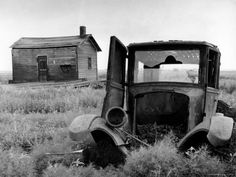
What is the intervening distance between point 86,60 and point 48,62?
3124 millimetres

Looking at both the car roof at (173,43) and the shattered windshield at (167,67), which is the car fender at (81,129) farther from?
the car roof at (173,43)

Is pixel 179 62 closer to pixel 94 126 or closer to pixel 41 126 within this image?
pixel 94 126

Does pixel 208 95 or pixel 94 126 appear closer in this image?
pixel 94 126

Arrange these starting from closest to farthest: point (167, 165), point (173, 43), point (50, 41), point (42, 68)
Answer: point (167, 165) → point (173, 43) → point (42, 68) → point (50, 41)

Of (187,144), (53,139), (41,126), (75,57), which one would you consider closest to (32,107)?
(41,126)

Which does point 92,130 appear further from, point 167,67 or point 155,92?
point 167,67

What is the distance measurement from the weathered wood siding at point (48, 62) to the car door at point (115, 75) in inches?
708

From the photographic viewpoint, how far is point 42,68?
23828 millimetres

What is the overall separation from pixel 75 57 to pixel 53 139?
17323 millimetres

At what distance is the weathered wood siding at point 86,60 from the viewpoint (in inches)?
920

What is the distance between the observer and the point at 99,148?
4312 millimetres

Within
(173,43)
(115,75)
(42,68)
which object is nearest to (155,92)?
(115,75)

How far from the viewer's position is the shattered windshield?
15.5 feet

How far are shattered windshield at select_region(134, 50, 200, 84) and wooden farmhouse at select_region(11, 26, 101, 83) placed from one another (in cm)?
1785
